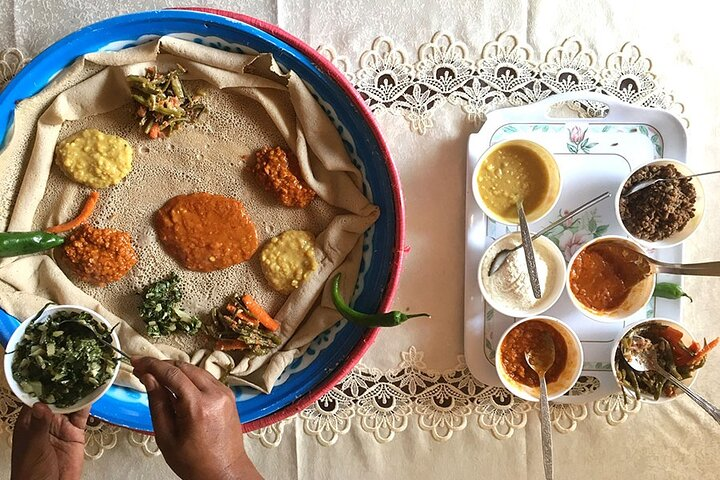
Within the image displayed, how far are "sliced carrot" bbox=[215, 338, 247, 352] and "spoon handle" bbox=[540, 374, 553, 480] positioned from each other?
835 millimetres

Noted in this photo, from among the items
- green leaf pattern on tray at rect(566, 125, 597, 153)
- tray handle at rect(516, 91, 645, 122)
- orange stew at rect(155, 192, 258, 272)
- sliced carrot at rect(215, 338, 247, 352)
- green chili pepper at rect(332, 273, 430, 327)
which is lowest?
sliced carrot at rect(215, 338, 247, 352)

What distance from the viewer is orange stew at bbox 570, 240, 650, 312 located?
1.75 meters

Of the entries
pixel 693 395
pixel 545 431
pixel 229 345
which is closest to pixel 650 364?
pixel 693 395

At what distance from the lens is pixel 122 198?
5.88 ft

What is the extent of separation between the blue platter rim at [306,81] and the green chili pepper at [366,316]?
5 cm

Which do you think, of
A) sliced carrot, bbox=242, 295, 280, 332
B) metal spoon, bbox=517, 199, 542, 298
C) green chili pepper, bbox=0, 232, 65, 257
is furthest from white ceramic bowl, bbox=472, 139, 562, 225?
green chili pepper, bbox=0, 232, 65, 257

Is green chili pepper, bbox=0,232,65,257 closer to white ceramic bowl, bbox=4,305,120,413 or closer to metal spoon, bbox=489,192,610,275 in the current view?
white ceramic bowl, bbox=4,305,120,413

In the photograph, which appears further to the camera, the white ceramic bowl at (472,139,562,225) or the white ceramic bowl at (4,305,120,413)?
the white ceramic bowl at (472,139,562,225)

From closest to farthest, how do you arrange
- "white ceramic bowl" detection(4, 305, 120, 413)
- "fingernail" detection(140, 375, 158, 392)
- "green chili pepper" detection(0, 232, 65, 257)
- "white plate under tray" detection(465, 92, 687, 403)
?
1. "fingernail" detection(140, 375, 158, 392)
2. "white ceramic bowl" detection(4, 305, 120, 413)
3. "green chili pepper" detection(0, 232, 65, 257)
4. "white plate under tray" detection(465, 92, 687, 403)

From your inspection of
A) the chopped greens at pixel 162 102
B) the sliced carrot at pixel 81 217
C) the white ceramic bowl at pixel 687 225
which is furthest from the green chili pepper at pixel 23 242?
the white ceramic bowl at pixel 687 225

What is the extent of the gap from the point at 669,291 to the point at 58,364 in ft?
5.44

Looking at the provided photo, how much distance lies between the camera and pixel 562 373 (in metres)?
1.76

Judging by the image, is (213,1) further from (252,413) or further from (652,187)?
(652,187)

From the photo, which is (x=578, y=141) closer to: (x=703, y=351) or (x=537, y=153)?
(x=537, y=153)
